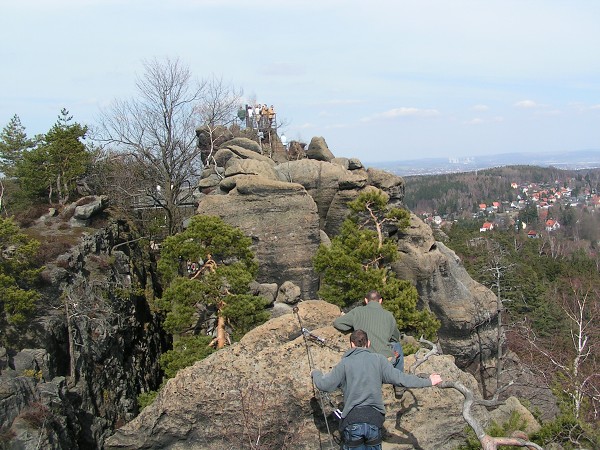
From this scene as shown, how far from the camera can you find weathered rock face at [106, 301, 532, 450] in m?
8.04

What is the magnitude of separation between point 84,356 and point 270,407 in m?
9.01

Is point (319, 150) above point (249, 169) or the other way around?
above

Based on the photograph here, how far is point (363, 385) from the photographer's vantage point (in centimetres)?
547

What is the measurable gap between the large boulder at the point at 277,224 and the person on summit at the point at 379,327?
10.0 metres

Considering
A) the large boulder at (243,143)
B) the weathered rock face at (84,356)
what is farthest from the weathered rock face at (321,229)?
the weathered rock face at (84,356)

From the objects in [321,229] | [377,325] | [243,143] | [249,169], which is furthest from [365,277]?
[243,143]

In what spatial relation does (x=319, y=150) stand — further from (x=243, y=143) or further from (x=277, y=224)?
(x=277, y=224)

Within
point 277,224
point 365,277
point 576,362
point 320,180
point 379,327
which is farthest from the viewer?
point 320,180

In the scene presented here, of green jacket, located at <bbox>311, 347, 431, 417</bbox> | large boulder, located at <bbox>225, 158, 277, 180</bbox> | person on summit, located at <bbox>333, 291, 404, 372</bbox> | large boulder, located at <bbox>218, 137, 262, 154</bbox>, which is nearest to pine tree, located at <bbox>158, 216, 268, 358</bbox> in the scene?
person on summit, located at <bbox>333, 291, 404, 372</bbox>

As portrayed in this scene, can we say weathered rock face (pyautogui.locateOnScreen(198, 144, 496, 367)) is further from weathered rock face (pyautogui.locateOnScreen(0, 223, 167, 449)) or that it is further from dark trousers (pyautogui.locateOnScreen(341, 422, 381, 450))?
dark trousers (pyautogui.locateOnScreen(341, 422, 381, 450))

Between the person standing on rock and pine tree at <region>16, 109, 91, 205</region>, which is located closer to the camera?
the person standing on rock

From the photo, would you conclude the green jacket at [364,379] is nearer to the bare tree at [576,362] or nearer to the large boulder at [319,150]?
the bare tree at [576,362]

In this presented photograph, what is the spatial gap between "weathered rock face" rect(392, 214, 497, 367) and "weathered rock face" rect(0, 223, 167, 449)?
9.01 m

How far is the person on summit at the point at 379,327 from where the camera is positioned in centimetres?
717
